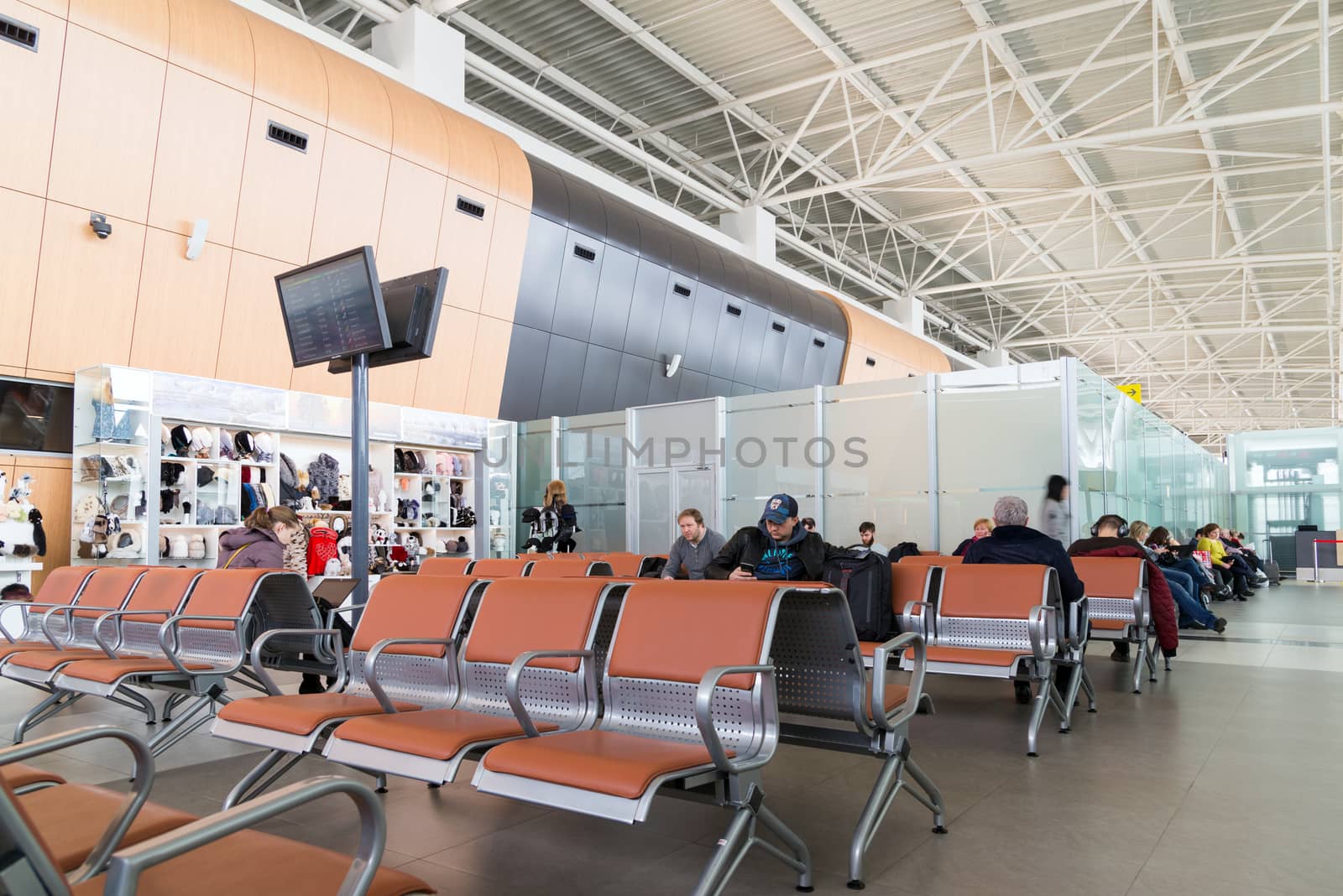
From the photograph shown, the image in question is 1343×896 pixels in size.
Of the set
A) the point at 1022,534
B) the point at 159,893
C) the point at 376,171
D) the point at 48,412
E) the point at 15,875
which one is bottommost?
the point at 159,893

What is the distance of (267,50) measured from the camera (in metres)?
10.2

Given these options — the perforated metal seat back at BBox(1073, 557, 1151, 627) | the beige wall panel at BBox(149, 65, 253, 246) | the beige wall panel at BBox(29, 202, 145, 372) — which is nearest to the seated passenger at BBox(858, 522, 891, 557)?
the perforated metal seat back at BBox(1073, 557, 1151, 627)

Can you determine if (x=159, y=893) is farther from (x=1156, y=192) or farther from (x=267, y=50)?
(x=1156, y=192)

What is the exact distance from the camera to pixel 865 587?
16.4 ft

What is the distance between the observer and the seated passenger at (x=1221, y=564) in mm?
15441

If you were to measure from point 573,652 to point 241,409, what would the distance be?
866 centimetres

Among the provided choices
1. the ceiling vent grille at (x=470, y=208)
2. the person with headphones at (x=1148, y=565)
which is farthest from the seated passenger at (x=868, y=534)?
the ceiling vent grille at (x=470, y=208)

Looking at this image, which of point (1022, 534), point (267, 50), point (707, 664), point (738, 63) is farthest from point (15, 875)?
point (738, 63)

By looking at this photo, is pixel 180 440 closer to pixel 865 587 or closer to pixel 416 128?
pixel 416 128

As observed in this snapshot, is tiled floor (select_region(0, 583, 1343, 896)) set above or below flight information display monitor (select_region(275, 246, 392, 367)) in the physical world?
below

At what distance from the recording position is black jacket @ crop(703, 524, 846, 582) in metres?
5.02

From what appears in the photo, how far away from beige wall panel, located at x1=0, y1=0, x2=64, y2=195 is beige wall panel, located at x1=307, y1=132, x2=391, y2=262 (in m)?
2.85

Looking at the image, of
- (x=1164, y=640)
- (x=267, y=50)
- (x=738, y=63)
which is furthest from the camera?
(x=738, y=63)

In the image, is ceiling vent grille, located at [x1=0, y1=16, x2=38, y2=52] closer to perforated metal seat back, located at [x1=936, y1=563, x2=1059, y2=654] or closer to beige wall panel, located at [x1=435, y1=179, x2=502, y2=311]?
beige wall panel, located at [x1=435, y1=179, x2=502, y2=311]
